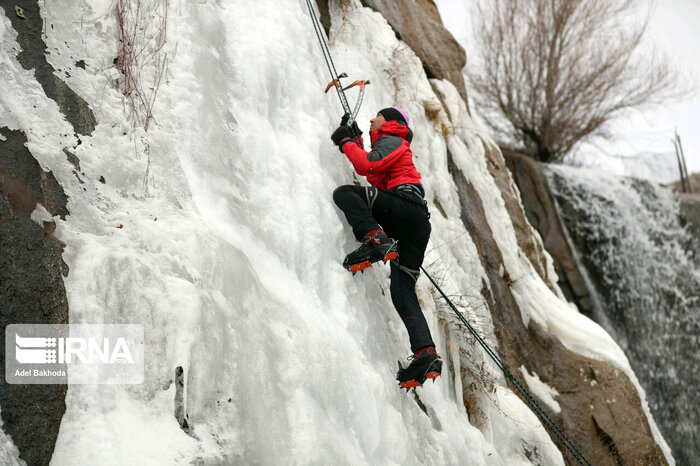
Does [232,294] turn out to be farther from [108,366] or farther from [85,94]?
[85,94]

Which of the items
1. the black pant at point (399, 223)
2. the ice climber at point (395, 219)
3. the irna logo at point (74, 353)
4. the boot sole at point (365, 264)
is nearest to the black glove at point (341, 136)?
the ice climber at point (395, 219)

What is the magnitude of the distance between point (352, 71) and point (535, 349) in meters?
3.79

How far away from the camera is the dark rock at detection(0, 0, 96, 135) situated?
11.6ft

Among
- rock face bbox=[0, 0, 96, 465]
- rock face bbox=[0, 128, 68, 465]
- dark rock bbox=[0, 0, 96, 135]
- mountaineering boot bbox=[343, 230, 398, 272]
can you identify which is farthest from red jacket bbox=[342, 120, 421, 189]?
rock face bbox=[0, 128, 68, 465]

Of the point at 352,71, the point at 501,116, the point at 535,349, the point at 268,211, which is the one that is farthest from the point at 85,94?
the point at 501,116

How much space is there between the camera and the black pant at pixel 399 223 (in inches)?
168

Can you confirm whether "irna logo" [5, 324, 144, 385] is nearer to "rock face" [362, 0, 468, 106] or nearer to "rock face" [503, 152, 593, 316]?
"rock face" [362, 0, 468, 106]

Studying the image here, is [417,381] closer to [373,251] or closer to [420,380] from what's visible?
[420,380]

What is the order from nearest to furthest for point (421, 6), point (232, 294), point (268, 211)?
point (232, 294), point (268, 211), point (421, 6)

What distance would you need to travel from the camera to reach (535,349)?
7.17 metres

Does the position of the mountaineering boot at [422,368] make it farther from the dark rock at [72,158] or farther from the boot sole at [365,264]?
the dark rock at [72,158]

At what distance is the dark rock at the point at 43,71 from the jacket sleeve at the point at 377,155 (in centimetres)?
177

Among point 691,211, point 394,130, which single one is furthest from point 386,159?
point 691,211

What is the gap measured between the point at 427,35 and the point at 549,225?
5.51 m
